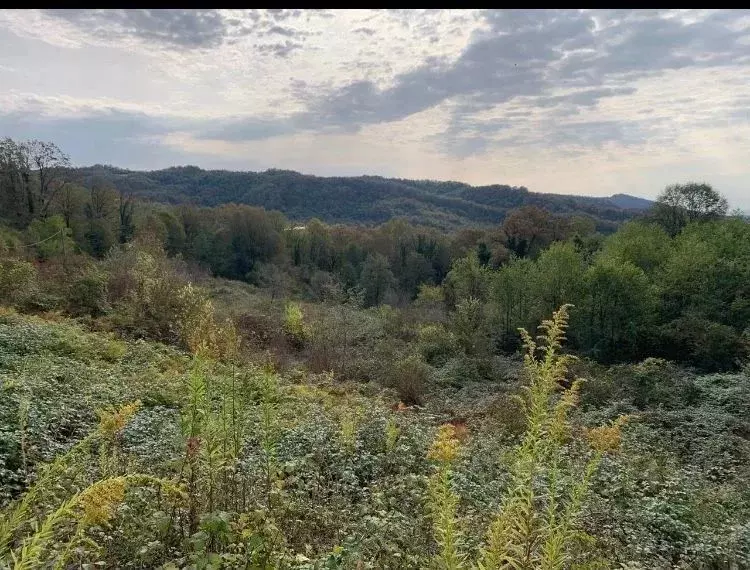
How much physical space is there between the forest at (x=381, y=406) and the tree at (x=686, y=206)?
0.11 metres

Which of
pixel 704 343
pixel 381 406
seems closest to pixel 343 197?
pixel 704 343

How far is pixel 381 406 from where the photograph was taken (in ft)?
31.0

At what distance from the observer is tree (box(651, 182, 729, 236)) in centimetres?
2908

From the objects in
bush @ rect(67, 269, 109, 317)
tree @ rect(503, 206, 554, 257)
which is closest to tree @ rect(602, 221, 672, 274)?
tree @ rect(503, 206, 554, 257)

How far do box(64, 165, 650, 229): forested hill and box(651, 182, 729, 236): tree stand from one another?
53790 millimetres

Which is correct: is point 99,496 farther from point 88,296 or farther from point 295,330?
point 295,330

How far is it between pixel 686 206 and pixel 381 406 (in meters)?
28.7

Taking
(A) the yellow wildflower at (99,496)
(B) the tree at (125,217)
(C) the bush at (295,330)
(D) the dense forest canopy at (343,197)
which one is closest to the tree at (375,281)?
(B) the tree at (125,217)

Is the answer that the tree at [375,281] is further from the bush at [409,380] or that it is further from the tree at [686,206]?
the bush at [409,380]

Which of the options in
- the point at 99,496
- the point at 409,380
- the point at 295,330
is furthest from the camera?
the point at 295,330

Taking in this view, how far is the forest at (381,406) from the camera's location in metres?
2.92

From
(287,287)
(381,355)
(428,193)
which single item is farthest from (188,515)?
(428,193)

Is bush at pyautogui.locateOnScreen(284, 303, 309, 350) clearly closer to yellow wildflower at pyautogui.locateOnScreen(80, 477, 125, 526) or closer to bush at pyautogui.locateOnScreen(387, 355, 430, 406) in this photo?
bush at pyautogui.locateOnScreen(387, 355, 430, 406)

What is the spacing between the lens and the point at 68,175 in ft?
112
